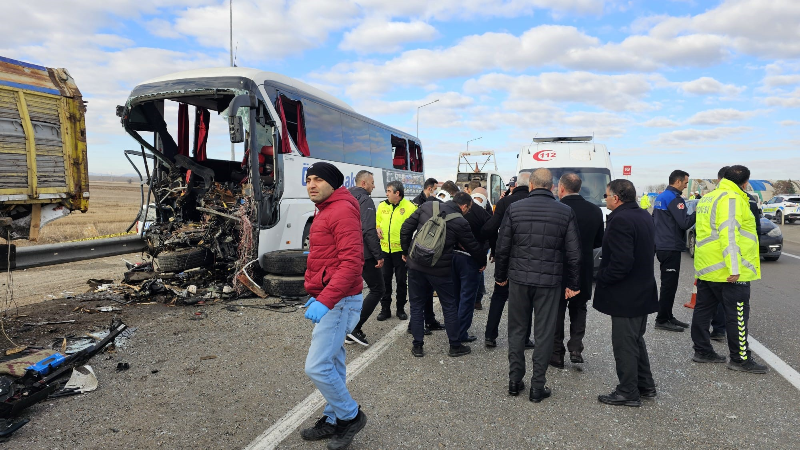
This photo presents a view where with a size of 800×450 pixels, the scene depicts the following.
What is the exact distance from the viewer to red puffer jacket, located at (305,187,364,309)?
3018mm

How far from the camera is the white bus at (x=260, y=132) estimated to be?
746 cm

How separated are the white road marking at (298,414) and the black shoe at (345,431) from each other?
1.33 feet

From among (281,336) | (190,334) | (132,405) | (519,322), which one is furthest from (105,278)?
(519,322)

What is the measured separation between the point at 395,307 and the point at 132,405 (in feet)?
12.7

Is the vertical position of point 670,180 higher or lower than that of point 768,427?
higher

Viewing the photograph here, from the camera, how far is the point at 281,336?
5598 mm

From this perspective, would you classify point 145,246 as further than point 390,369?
Yes

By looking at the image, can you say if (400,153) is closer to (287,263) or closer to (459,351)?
(287,263)

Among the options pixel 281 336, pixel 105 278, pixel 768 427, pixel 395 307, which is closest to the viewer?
pixel 768 427

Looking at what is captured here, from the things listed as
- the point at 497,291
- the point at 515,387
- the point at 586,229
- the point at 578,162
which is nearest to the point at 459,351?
the point at 497,291

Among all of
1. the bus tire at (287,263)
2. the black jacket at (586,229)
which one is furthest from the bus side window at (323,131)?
the black jacket at (586,229)

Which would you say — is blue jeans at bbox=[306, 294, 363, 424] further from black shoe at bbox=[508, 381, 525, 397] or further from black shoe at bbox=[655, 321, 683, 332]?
black shoe at bbox=[655, 321, 683, 332]

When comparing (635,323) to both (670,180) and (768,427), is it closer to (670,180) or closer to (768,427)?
(768,427)

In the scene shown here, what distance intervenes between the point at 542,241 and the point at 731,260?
202cm
